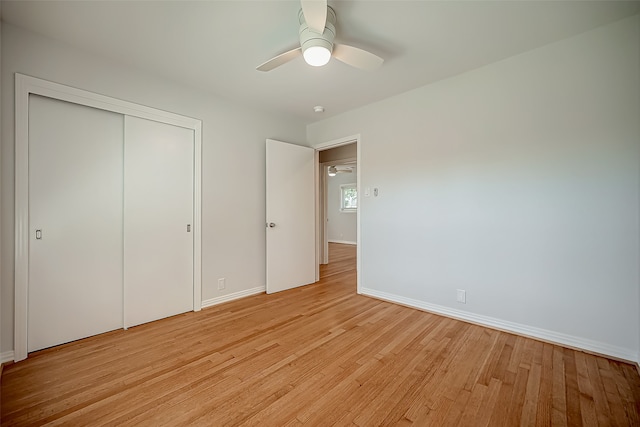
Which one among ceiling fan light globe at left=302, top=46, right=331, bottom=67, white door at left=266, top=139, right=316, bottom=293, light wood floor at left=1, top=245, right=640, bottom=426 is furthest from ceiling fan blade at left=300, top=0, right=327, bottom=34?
light wood floor at left=1, top=245, right=640, bottom=426

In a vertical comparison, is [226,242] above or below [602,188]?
below

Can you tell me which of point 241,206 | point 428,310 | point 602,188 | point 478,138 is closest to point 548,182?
point 602,188

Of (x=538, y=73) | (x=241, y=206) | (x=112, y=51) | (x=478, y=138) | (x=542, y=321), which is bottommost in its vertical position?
(x=542, y=321)

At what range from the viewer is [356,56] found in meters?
1.98

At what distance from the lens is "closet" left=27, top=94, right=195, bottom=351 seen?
6.88ft

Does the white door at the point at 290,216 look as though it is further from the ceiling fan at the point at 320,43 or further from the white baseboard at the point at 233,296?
the ceiling fan at the point at 320,43

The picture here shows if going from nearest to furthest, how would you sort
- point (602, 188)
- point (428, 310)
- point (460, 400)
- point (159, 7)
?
point (460, 400) → point (159, 7) → point (602, 188) → point (428, 310)

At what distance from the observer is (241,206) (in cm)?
337

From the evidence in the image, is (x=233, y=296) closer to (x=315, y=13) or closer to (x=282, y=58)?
(x=282, y=58)

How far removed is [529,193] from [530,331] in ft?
3.96

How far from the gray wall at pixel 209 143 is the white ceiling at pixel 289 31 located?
0.15 m

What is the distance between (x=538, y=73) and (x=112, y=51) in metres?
3.66

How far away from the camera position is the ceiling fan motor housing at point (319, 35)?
1.77 metres

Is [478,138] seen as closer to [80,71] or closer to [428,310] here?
[428,310]
